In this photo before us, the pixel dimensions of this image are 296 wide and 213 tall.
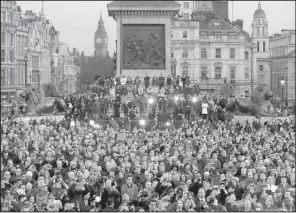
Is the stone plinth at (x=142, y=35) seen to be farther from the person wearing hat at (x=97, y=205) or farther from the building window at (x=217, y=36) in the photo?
the building window at (x=217, y=36)

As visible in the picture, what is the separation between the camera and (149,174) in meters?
16.9

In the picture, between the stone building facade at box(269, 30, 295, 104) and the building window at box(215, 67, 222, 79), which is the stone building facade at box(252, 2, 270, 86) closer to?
the stone building facade at box(269, 30, 295, 104)

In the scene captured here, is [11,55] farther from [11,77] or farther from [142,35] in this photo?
[142,35]

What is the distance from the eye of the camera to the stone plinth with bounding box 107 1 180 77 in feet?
147

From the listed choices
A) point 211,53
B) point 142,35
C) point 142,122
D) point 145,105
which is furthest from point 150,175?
point 211,53

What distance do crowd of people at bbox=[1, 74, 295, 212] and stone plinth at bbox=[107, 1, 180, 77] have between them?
1773cm

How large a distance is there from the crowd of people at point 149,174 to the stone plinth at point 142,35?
1773 centimetres

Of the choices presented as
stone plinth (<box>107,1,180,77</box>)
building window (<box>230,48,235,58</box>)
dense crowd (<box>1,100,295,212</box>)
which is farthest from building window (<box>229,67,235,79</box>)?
dense crowd (<box>1,100,295,212</box>)

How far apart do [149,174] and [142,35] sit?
2849cm

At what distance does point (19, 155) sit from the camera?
2088cm

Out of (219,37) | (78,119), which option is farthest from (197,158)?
(219,37)

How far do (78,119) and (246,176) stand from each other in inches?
809

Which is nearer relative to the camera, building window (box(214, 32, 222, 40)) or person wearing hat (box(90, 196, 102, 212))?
person wearing hat (box(90, 196, 102, 212))

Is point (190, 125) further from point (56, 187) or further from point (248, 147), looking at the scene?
point (56, 187)
